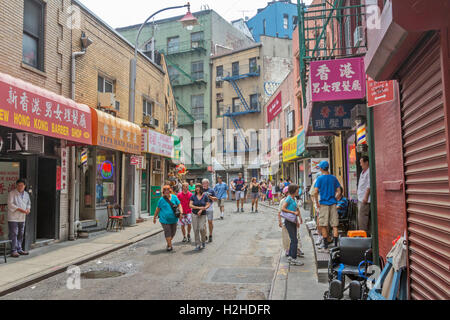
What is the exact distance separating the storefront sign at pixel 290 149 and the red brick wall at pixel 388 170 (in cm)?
1534

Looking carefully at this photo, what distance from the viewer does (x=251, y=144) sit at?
38.1m

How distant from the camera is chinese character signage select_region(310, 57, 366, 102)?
23.7 feet

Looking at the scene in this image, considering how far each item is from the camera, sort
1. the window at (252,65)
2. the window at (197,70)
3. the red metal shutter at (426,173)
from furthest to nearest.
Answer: the window at (197,70) → the window at (252,65) → the red metal shutter at (426,173)

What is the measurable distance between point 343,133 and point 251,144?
89.6 feet

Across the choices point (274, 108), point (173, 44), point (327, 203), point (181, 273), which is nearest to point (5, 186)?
point (181, 273)

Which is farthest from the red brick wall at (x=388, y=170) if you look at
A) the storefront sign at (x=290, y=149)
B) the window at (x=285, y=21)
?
the window at (x=285, y=21)

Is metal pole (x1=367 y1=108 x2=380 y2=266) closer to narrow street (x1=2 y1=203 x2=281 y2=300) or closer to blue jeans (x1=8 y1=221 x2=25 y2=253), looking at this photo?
narrow street (x1=2 y1=203 x2=281 y2=300)

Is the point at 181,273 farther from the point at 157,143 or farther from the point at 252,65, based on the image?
the point at 252,65

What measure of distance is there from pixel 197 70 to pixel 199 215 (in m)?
32.0

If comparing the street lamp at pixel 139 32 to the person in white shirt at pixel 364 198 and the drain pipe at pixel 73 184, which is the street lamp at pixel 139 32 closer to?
the drain pipe at pixel 73 184

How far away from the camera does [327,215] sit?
311 inches

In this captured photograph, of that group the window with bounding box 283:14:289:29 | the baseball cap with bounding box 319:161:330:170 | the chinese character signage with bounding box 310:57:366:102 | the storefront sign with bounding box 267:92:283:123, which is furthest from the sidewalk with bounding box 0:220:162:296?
the window with bounding box 283:14:289:29

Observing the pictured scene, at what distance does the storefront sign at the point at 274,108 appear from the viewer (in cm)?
2989

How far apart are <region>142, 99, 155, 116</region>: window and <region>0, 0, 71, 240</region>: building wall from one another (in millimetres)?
6597
